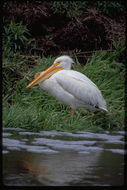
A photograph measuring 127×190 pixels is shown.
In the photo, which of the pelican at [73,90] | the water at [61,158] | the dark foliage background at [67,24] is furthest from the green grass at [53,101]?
the dark foliage background at [67,24]

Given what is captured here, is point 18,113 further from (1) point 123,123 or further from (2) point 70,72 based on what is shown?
(1) point 123,123

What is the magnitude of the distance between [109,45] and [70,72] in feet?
8.67

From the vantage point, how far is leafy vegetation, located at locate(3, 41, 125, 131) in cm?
598

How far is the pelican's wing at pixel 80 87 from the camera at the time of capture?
6.84 m

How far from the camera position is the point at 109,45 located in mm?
9305

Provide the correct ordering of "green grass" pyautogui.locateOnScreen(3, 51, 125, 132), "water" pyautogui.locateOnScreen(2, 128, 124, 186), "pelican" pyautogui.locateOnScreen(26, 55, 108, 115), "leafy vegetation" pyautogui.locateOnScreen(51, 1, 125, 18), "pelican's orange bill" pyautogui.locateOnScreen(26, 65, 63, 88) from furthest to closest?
"leafy vegetation" pyautogui.locateOnScreen(51, 1, 125, 18)
"pelican's orange bill" pyautogui.locateOnScreen(26, 65, 63, 88)
"pelican" pyautogui.locateOnScreen(26, 55, 108, 115)
"green grass" pyautogui.locateOnScreen(3, 51, 125, 132)
"water" pyautogui.locateOnScreen(2, 128, 124, 186)

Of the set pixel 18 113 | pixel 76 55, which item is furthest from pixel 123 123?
pixel 76 55

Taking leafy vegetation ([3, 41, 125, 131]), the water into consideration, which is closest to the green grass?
leafy vegetation ([3, 41, 125, 131])

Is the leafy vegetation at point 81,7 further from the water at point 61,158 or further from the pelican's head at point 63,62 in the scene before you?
the water at point 61,158

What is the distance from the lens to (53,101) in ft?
23.9

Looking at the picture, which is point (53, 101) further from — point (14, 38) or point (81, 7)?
point (81, 7)

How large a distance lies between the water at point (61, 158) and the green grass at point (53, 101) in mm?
326

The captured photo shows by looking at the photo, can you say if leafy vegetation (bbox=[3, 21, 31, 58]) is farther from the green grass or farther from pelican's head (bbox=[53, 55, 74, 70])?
pelican's head (bbox=[53, 55, 74, 70])

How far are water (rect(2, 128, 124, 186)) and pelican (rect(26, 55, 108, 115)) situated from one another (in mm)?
1063
